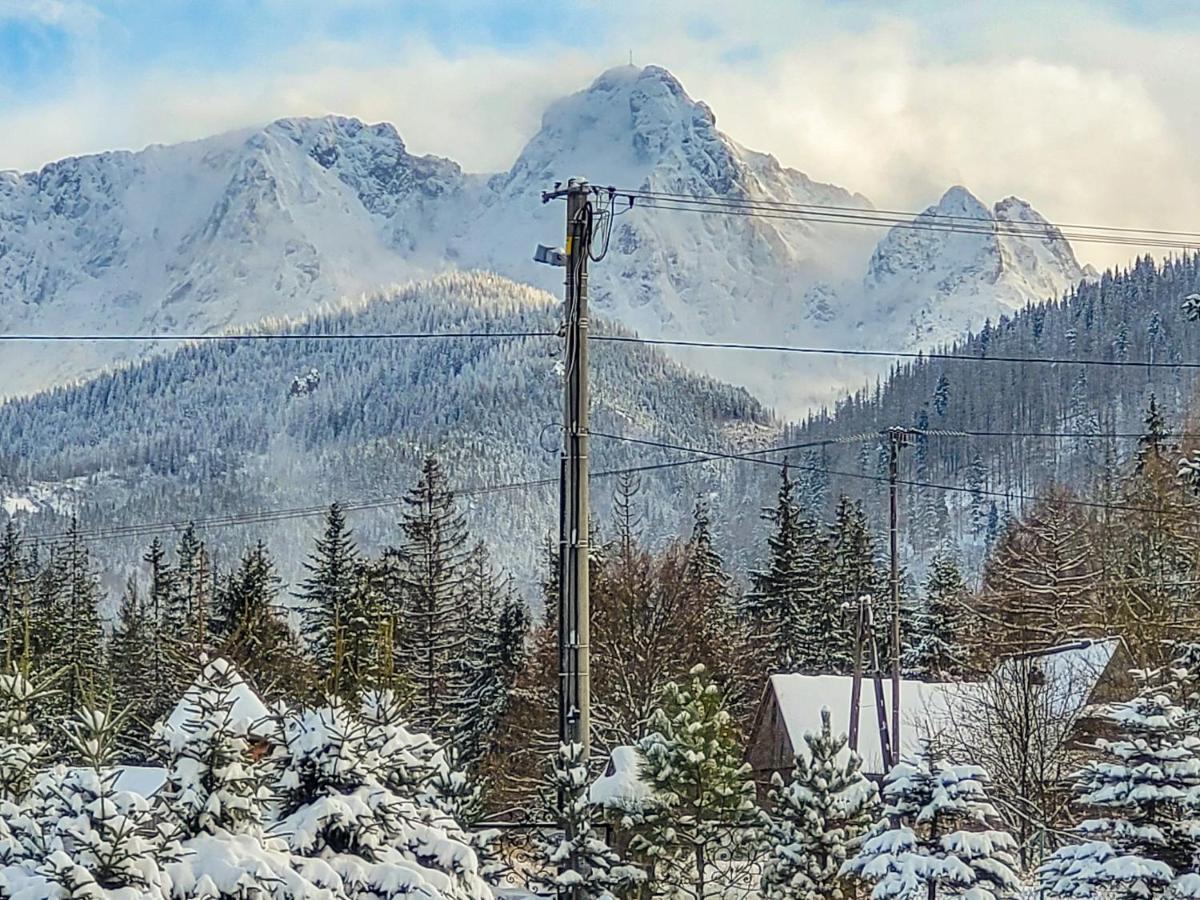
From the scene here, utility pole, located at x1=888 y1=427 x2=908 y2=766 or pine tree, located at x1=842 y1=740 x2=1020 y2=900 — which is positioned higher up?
utility pole, located at x1=888 y1=427 x2=908 y2=766

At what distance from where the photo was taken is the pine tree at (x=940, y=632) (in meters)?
44.0

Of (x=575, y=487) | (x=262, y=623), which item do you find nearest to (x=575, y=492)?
(x=575, y=487)

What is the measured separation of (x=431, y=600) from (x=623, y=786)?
2162cm

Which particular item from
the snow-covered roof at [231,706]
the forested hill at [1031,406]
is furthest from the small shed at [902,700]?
the forested hill at [1031,406]

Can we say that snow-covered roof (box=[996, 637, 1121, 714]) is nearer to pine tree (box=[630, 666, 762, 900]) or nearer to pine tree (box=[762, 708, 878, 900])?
pine tree (box=[762, 708, 878, 900])

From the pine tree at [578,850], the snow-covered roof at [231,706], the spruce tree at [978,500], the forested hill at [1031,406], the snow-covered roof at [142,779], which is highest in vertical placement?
the forested hill at [1031,406]

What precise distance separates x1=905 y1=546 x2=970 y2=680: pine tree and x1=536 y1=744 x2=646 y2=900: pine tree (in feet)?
96.9

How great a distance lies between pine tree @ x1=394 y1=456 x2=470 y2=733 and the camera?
37219 millimetres

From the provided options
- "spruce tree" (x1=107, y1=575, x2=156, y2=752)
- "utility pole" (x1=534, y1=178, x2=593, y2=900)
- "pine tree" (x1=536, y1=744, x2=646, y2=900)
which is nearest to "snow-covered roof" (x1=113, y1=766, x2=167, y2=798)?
"pine tree" (x1=536, y1=744, x2=646, y2=900)

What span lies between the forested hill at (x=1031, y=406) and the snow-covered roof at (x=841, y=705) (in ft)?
288

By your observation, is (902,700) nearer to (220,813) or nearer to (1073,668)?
(1073,668)

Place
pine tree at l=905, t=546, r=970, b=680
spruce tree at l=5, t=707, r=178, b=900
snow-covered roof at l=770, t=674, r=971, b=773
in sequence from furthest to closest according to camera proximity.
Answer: pine tree at l=905, t=546, r=970, b=680 < snow-covered roof at l=770, t=674, r=971, b=773 < spruce tree at l=5, t=707, r=178, b=900

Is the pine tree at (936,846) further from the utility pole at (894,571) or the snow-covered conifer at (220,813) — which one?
the utility pole at (894,571)

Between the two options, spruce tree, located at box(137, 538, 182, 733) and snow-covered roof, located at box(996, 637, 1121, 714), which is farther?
spruce tree, located at box(137, 538, 182, 733)
